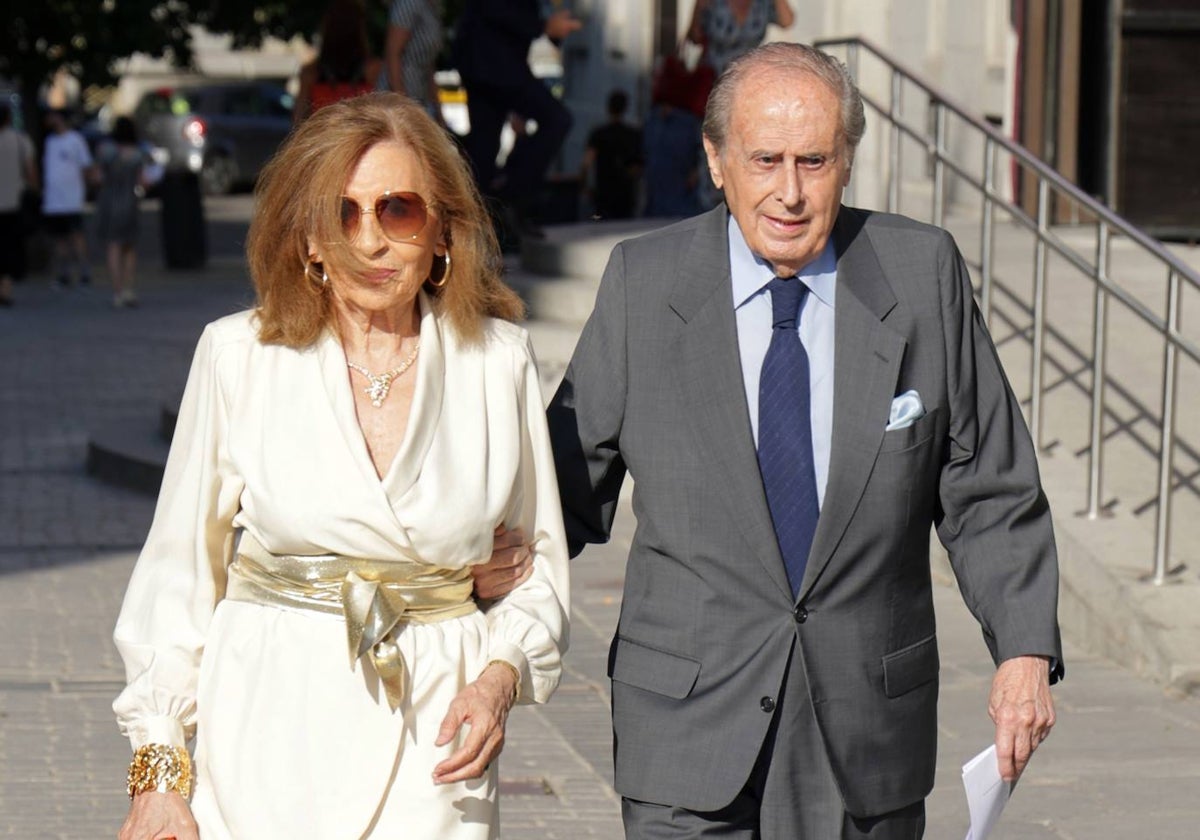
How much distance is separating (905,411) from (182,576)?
1161mm

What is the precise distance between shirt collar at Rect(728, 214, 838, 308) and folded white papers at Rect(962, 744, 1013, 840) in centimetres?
78

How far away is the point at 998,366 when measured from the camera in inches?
139

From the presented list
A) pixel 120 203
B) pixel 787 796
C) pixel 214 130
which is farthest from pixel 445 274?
pixel 214 130

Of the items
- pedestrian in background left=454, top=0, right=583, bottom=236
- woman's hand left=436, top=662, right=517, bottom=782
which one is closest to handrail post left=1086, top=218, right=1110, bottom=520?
pedestrian in background left=454, top=0, right=583, bottom=236

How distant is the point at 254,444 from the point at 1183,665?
4.39 meters

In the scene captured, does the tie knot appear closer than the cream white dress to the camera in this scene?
No

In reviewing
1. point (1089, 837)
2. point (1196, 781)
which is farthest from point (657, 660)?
point (1196, 781)

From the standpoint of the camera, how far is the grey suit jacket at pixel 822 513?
3.33m

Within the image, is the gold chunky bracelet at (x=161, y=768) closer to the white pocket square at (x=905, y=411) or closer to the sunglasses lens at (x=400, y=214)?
the sunglasses lens at (x=400, y=214)

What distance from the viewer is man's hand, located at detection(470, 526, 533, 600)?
10.8 feet

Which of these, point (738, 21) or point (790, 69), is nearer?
point (790, 69)

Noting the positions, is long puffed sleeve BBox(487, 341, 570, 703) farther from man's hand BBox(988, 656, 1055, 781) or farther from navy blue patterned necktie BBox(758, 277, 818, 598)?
man's hand BBox(988, 656, 1055, 781)

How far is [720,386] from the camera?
3373 millimetres

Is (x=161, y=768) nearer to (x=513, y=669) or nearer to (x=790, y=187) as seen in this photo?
(x=513, y=669)
